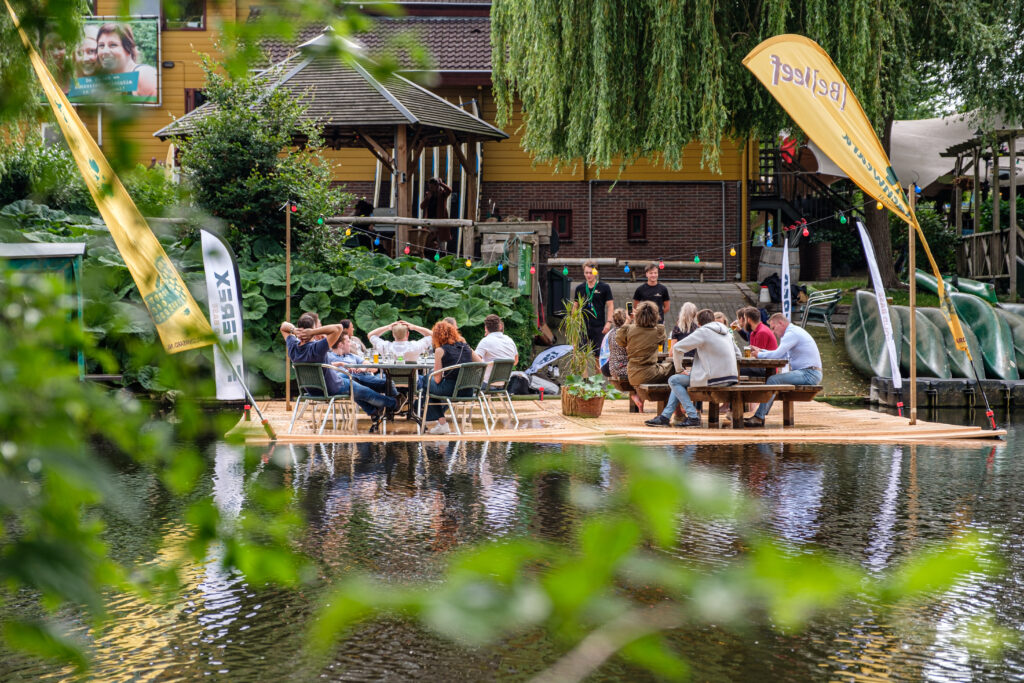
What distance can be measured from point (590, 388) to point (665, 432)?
1992 millimetres

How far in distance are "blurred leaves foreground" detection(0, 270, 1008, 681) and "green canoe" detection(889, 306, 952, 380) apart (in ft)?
59.1

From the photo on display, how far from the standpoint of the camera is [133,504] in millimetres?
1466

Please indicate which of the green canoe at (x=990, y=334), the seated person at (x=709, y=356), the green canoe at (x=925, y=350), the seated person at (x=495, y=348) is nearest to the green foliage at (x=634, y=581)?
the seated person at (x=709, y=356)

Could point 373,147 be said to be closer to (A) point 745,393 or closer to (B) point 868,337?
(B) point 868,337

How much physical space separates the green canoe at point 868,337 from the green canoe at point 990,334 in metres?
1.26

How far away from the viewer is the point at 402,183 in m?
22.4

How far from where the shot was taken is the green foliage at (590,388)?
14.6 m

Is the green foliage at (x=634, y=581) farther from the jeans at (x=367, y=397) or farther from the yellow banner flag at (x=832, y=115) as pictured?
the yellow banner flag at (x=832, y=115)

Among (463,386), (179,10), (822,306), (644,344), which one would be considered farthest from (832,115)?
(179,10)

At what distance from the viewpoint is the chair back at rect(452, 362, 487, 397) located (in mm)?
12625

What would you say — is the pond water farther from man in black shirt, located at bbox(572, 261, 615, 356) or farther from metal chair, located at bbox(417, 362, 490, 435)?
man in black shirt, located at bbox(572, 261, 615, 356)

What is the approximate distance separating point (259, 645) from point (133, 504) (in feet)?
12.1


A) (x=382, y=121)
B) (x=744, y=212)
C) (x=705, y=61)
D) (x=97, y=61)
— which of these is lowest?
(x=97, y=61)

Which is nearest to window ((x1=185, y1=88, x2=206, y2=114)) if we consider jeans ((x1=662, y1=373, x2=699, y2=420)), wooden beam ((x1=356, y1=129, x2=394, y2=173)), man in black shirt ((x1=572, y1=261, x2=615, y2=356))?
wooden beam ((x1=356, y1=129, x2=394, y2=173))
